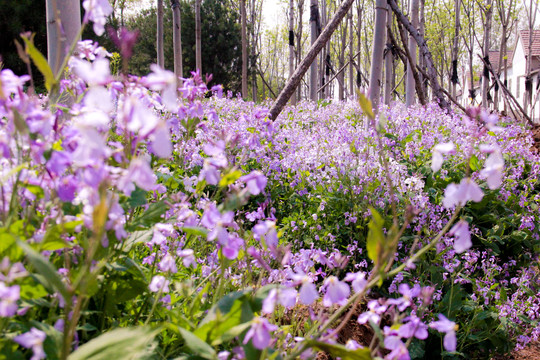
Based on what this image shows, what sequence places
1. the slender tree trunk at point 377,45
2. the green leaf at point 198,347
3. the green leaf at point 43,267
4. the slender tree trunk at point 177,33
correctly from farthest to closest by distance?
the slender tree trunk at point 177,33 < the slender tree trunk at point 377,45 < the green leaf at point 198,347 < the green leaf at point 43,267

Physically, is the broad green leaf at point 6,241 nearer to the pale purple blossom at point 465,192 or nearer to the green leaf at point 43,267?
the green leaf at point 43,267

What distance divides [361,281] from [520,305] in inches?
98.8

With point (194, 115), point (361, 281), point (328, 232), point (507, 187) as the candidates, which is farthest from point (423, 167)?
point (361, 281)

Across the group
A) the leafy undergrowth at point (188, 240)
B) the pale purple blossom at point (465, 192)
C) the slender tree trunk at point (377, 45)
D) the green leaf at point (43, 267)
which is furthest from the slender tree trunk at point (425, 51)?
the green leaf at point (43, 267)

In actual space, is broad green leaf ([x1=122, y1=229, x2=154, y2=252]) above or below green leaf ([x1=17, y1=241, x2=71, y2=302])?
below

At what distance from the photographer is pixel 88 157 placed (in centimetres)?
70

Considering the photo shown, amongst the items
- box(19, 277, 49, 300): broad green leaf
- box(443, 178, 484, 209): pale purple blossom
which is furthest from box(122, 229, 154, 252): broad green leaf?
box(443, 178, 484, 209): pale purple blossom

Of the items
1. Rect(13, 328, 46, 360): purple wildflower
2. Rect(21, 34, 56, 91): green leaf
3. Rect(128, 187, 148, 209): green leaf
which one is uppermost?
Rect(21, 34, 56, 91): green leaf

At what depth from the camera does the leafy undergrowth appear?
0.82m

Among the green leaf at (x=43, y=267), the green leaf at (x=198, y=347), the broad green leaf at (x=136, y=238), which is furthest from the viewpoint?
the broad green leaf at (x=136, y=238)

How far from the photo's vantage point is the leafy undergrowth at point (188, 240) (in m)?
0.82

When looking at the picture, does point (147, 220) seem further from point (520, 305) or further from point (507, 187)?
point (507, 187)

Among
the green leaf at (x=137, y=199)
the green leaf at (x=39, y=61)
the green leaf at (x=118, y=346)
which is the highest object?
the green leaf at (x=39, y=61)

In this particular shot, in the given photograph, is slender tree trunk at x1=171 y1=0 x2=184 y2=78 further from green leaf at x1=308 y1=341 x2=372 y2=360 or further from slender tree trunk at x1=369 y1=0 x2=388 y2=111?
green leaf at x1=308 y1=341 x2=372 y2=360
